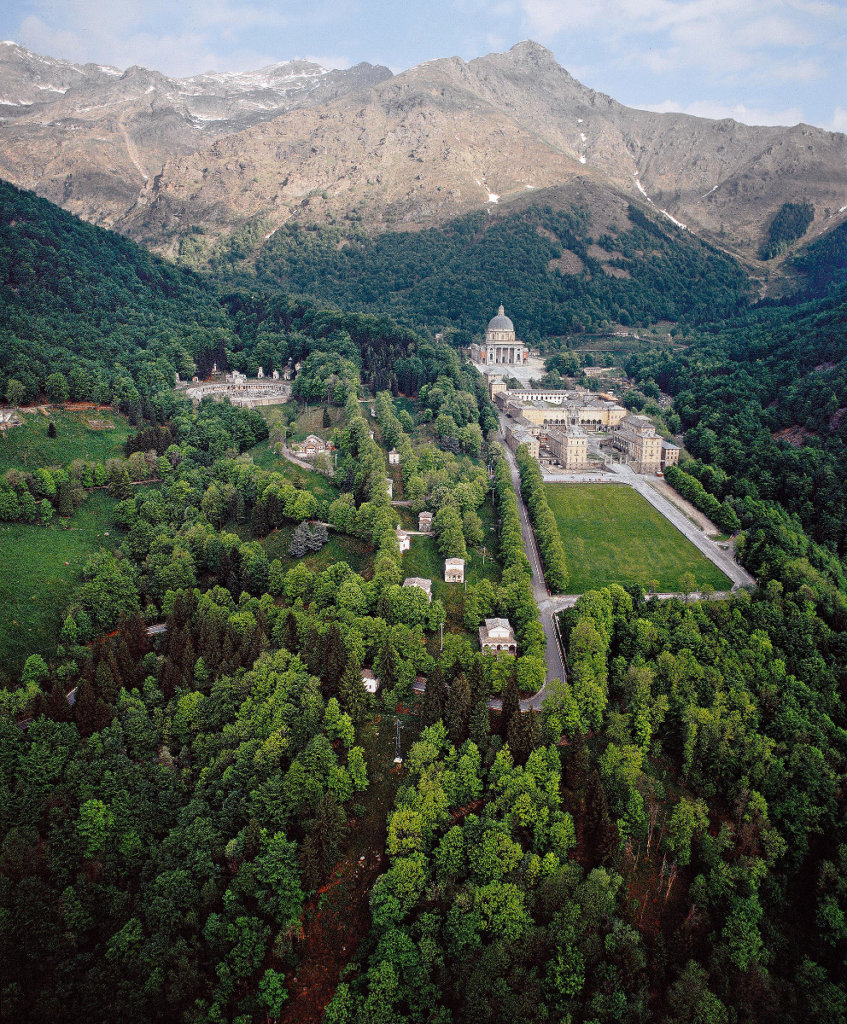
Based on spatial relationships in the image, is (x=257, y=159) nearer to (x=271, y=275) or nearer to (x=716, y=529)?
(x=271, y=275)

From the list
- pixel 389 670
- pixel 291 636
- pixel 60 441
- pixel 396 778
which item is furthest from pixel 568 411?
pixel 396 778

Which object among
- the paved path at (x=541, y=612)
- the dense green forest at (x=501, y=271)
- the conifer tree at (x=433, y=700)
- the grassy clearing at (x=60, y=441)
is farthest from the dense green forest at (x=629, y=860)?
the dense green forest at (x=501, y=271)

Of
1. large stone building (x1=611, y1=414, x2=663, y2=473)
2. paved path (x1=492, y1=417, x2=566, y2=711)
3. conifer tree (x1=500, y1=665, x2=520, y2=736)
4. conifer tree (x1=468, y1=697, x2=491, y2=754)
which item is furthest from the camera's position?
large stone building (x1=611, y1=414, x2=663, y2=473)

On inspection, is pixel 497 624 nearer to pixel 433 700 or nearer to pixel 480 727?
pixel 433 700

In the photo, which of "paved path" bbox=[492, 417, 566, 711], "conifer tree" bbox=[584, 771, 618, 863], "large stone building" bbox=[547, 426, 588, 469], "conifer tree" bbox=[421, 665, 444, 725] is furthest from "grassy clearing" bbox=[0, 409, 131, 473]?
"conifer tree" bbox=[584, 771, 618, 863]

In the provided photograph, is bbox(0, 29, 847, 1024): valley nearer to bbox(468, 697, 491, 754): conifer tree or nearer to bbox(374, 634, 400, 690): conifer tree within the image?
bbox(468, 697, 491, 754): conifer tree

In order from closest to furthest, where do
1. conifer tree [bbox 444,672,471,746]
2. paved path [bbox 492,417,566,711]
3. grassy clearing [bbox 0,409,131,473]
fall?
conifer tree [bbox 444,672,471,746], paved path [bbox 492,417,566,711], grassy clearing [bbox 0,409,131,473]
